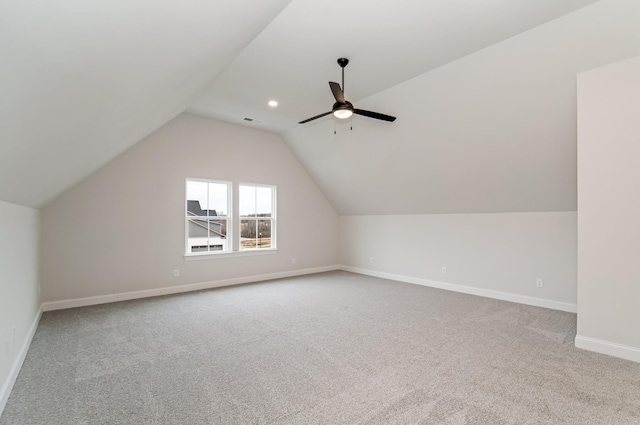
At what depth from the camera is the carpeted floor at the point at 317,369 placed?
2.14 metres

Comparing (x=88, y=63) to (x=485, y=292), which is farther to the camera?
(x=485, y=292)

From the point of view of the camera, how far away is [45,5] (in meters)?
0.86

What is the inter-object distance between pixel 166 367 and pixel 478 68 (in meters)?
4.39

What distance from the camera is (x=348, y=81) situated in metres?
4.22

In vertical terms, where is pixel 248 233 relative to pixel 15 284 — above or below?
above

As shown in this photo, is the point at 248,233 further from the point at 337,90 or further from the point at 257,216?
the point at 337,90

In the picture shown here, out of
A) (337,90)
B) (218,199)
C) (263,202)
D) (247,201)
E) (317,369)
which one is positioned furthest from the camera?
(263,202)

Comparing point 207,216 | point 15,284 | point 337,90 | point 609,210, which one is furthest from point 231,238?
point 609,210

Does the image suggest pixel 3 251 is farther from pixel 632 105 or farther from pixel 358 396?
pixel 632 105

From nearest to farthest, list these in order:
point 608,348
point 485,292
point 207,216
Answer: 1. point 608,348
2. point 485,292
3. point 207,216

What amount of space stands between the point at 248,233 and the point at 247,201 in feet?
2.18

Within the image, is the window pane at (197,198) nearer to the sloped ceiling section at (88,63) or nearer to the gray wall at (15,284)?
the gray wall at (15,284)

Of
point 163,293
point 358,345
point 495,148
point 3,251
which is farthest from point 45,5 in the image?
point 163,293

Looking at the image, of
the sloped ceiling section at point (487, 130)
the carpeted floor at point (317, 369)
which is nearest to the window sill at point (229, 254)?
the carpeted floor at point (317, 369)
